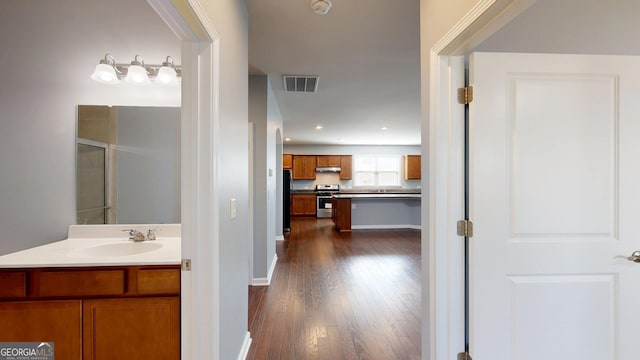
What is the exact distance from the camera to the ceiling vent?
331 centimetres

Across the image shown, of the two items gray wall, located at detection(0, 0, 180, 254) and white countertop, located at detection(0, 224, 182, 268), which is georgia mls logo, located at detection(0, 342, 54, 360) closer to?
white countertop, located at detection(0, 224, 182, 268)

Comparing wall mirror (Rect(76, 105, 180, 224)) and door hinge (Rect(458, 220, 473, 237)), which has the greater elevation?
wall mirror (Rect(76, 105, 180, 224))

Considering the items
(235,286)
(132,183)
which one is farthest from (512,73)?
(132,183)

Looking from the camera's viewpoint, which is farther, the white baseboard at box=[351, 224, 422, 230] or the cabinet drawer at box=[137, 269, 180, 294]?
the white baseboard at box=[351, 224, 422, 230]

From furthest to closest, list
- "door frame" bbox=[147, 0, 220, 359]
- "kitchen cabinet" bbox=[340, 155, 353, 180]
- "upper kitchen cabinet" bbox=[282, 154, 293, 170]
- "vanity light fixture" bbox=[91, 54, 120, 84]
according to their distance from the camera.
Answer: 1. "kitchen cabinet" bbox=[340, 155, 353, 180]
2. "upper kitchen cabinet" bbox=[282, 154, 293, 170]
3. "vanity light fixture" bbox=[91, 54, 120, 84]
4. "door frame" bbox=[147, 0, 220, 359]

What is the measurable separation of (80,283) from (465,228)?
6.63 ft

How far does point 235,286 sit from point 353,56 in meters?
2.40

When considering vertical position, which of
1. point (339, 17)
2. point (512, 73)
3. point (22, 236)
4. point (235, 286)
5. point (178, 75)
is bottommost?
point (235, 286)

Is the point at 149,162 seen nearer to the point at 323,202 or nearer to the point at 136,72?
the point at 136,72

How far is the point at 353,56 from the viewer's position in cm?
278

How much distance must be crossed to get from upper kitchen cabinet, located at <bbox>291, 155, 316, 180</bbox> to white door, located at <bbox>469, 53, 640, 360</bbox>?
26.3ft

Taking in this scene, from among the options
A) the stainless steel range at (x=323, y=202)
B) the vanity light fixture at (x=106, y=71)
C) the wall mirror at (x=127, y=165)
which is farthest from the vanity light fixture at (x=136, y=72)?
the stainless steel range at (x=323, y=202)

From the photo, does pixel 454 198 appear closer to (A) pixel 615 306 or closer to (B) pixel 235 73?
(A) pixel 615 306

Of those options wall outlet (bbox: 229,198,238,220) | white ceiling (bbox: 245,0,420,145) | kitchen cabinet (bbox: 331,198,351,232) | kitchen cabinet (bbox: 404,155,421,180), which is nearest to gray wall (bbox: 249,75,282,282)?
white ceiling (bbox: 245,0,420,145)
